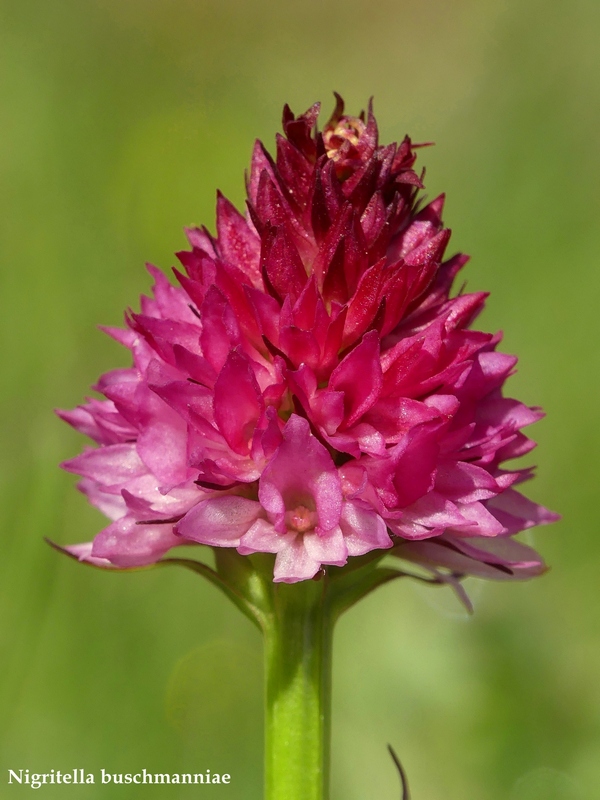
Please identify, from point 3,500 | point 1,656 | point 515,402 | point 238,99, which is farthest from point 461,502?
point 238,99

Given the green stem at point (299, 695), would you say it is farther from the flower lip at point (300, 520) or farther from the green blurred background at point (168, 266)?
the green blurred background at point (168, 266)

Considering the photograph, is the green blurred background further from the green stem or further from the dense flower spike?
the dense flower spike

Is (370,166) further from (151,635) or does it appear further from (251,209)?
(151,635)

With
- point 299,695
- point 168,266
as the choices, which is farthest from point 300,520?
point 168,266

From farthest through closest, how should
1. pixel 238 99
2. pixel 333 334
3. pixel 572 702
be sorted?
pixel 238 99, pixel 572 702, pixel 333 334

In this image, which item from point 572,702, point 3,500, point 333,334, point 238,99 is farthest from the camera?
point 238,99

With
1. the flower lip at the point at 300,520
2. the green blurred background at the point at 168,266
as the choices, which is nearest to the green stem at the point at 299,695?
the flower lip at the point at 300,520

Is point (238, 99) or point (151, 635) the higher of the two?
point (238, 99)

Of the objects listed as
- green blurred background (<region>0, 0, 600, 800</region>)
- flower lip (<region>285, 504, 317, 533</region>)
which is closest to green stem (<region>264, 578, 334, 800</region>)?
flower lip (<region>285, 504, 317, 533</region>)
